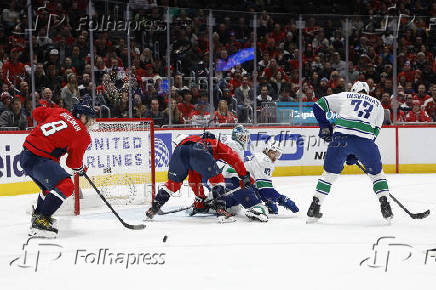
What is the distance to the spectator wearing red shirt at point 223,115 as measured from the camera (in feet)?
33.1

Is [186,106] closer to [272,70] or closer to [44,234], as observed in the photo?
[272,70]

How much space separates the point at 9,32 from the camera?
8945mm

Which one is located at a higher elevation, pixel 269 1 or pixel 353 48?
pixel 269 1

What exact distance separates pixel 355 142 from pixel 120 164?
266 centimetres

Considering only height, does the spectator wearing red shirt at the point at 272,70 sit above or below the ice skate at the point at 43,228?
above

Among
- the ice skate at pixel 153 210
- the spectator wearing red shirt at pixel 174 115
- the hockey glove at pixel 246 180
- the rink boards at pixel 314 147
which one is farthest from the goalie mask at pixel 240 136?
the spectator wearing red shirt at pixel 174 115

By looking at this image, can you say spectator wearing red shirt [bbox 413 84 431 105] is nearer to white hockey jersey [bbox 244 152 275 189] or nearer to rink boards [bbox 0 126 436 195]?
rink boards [bbox 0 126 436 195]

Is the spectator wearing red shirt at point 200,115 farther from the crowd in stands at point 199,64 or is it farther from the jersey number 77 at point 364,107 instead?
the jersey number 77 at point 364,107

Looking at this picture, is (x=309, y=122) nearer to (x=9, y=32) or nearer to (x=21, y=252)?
(x=9, y=32)

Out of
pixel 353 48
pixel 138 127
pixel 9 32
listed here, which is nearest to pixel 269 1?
pixel 353 48

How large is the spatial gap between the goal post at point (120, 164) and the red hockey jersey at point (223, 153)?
3.90 feet

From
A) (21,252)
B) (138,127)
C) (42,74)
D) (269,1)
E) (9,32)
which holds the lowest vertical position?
(21,252)

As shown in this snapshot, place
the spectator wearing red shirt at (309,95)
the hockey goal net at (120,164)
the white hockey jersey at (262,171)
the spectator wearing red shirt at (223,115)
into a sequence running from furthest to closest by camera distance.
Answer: the spectator wearing red shirt at (309,95)
the spectator wearing red shirt at (223,115)
the hockey goal net at (120,164)
the white hockey jersey at (262,171)

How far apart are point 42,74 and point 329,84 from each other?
498 centimetres
